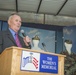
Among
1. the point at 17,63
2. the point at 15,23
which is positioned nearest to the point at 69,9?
the point at 15,23

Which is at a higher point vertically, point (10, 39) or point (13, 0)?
point (13, 0)

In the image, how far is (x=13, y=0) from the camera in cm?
575

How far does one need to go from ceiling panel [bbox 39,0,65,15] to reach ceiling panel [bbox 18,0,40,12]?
22cm

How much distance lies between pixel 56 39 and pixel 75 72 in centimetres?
127

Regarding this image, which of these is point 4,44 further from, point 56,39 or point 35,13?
point 35,13

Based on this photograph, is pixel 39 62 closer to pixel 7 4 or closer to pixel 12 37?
pixel 12 37

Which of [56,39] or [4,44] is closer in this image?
[4,44]

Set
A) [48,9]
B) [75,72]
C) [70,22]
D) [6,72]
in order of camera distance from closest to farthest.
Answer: [6,72], [75,72], [48,9], [70,22]

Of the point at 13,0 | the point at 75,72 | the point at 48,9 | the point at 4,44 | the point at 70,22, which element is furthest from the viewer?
the point at 70,22

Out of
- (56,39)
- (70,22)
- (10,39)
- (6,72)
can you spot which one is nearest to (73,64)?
(56,39)

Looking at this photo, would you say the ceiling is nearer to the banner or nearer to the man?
the man

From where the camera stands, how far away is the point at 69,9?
20.6 ft

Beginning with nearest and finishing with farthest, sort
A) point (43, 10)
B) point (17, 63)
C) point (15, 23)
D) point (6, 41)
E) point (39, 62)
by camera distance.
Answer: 1. point (17, 63)
2. point (39, 62)
3. point (6, 41)
4. point (15, 23)
5. point (43, 10)

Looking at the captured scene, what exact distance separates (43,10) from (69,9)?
91 cm
